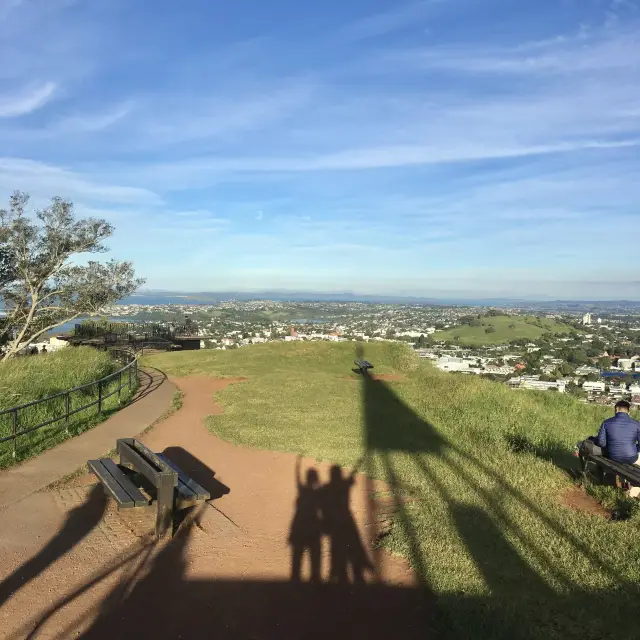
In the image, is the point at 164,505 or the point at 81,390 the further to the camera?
the point at 81,390

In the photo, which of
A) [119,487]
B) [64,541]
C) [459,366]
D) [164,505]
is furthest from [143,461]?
[459,366]

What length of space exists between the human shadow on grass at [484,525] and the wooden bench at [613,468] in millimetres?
1050

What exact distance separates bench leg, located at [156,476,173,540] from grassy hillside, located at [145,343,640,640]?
2.13m

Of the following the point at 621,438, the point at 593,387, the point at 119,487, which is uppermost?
the point at 621,438

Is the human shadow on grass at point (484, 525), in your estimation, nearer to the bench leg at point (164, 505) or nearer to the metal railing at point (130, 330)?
the bench leg at point (164, 505)

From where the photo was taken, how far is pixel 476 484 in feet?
21.0

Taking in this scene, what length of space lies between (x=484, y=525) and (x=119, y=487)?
12.3 feet

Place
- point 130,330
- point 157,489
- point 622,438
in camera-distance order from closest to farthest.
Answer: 1. point 157,489
2. point 622,438
3. point 130,330

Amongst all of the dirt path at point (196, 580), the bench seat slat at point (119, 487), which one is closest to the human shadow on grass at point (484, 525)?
the dirt path at point (196, 580)

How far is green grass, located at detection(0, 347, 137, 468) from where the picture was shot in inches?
295

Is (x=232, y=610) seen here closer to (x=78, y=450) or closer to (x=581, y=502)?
(x=581, y=502)

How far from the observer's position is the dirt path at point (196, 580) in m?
3.58

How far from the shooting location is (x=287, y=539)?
4938 millimetres

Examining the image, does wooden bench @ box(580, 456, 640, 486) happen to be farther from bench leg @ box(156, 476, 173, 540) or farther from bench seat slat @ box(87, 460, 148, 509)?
bench seat slat @ box(87, 460, 148, 509)
